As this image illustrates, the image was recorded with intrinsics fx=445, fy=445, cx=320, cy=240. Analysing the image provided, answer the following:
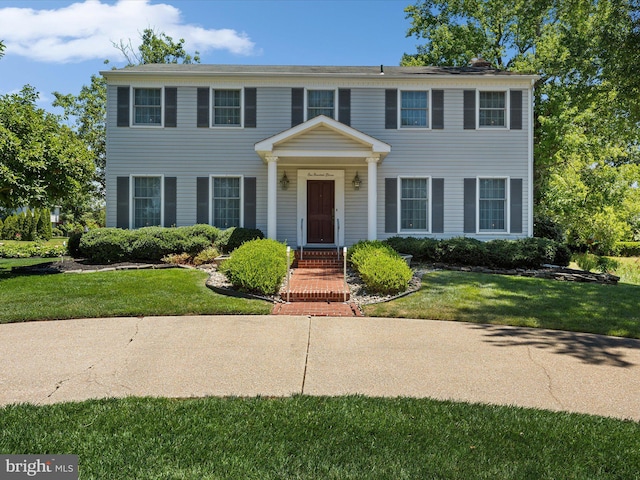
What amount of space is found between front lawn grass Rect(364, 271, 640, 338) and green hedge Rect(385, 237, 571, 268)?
65.8 inches

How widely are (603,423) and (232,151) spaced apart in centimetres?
1273

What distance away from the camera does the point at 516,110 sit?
47.5 feet

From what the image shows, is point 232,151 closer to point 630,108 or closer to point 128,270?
point 128,270

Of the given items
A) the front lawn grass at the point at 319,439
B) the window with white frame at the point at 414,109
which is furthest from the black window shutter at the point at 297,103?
the front lawn grass at the point at 319,439

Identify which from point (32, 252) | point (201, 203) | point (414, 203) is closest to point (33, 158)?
point (201, 203)

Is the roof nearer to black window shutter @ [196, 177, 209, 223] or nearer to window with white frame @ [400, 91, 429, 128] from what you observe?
window with white frame @ [400, 91, 429, 128]

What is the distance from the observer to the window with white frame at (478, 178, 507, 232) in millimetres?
14492

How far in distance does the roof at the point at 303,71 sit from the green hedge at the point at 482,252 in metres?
5.57

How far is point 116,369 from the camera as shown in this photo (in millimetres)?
4664

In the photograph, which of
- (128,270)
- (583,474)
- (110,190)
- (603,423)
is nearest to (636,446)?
(603,423)

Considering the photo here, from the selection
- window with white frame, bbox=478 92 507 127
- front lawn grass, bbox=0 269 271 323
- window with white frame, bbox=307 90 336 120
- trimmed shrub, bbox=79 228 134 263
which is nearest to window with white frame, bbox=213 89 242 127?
window with white frame, bbox=307 90 336 120

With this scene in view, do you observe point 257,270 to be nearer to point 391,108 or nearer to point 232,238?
point 232,238

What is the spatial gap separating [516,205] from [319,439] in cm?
1325

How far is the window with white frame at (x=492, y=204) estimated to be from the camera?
14.5 meters
